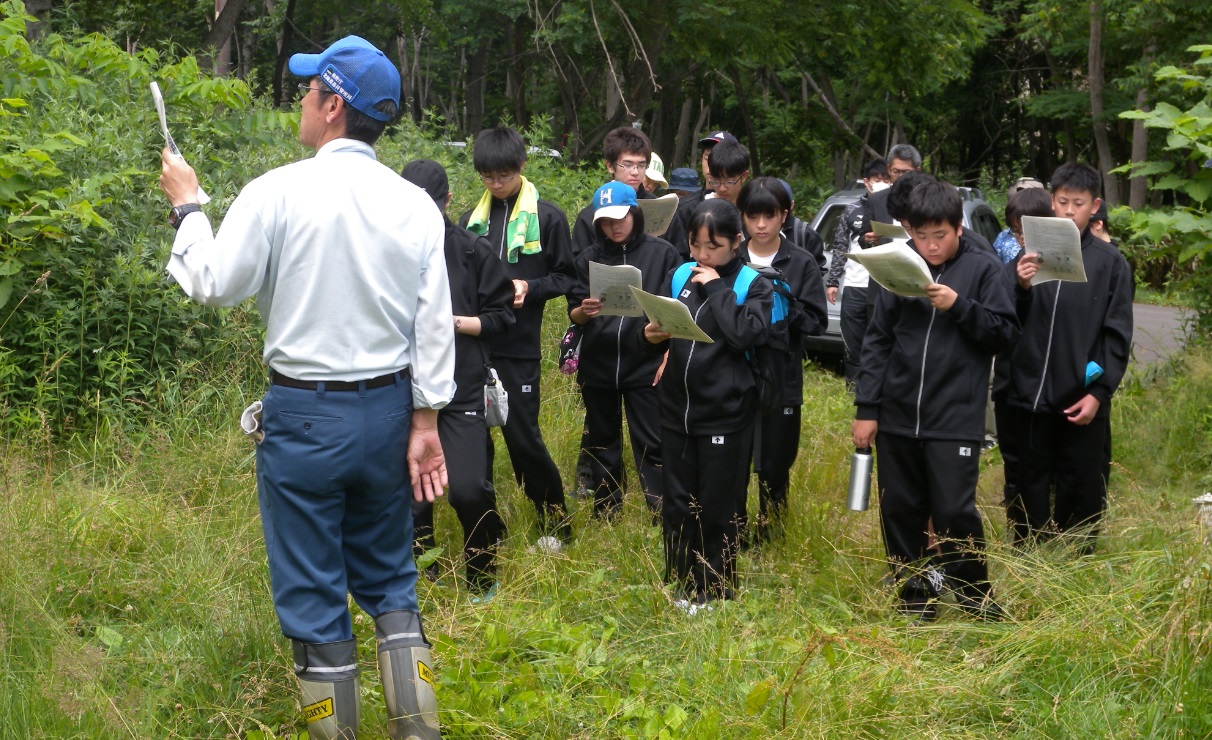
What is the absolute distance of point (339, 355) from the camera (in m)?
3.32

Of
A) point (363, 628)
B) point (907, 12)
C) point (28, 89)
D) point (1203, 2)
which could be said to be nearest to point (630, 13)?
point (907, 12)

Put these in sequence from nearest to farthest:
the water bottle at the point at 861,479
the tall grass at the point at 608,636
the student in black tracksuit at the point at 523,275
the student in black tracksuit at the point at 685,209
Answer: the tall grass at the point at 608,636 < the water bottle at the point at 861,479 < the student in black tracksuit at the point at 523,275 < the student in black tracksuit at the point at 685,209

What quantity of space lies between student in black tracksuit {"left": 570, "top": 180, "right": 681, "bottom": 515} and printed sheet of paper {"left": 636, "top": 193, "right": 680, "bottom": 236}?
38cm

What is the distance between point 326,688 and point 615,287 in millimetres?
2850

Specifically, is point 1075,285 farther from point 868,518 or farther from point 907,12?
point 907,12

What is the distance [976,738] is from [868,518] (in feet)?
8.53

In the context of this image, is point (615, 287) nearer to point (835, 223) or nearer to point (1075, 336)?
point (1075, 336)

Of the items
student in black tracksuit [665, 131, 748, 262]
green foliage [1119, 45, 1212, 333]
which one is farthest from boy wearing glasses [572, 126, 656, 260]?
green foliage [1119, 45, 1212, 333]

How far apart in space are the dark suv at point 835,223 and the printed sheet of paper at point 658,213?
4.68m

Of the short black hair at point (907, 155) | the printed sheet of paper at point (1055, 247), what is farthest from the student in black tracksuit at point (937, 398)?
the short black hair at point (907, 155)

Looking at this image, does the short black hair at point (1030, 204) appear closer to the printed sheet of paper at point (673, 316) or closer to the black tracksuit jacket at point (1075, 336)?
the black tracksuit jacket at point (1075, 336)

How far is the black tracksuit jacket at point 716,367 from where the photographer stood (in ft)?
16.1

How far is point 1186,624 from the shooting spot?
383 centimetres

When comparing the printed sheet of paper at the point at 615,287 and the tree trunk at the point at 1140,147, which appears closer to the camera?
the printed sheet of paper at the point at 615,287
